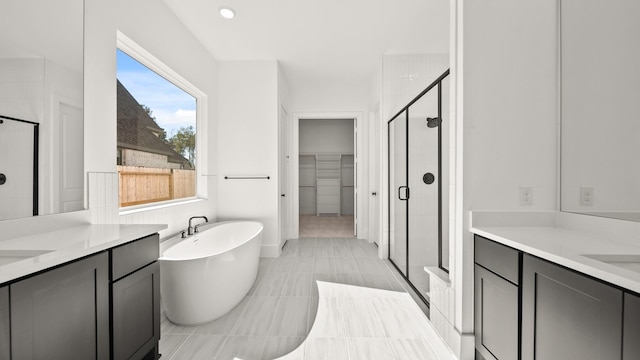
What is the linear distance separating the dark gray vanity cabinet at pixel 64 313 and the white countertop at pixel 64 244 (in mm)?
40

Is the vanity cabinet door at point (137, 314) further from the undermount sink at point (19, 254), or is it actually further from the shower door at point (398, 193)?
the shower door at point (398, 193)

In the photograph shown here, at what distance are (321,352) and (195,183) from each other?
2.40 m

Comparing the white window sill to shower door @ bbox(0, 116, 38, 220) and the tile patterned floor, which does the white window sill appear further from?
the tile patterned floor

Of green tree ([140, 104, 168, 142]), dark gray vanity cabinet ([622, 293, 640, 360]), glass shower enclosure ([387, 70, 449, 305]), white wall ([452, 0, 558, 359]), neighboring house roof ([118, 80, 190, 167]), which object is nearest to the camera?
dark gray vanity cabinet ([622, 293, 640, 360])

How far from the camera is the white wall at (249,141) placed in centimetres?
334

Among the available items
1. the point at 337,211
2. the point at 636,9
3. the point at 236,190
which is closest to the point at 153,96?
the point at 236,190

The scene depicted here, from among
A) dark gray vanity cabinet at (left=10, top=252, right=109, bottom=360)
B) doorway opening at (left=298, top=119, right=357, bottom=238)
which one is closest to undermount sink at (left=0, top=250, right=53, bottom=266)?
dark gray vanity cabinet at (left=10, top=252, right=109, bottom=360)

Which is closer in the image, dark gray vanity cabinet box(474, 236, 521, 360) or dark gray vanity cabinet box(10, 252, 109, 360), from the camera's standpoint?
dark gray vanity cabinet box(10, 252, 109, 360)

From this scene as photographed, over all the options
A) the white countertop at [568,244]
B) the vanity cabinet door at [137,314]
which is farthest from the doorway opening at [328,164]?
the white countertop at [568,244]

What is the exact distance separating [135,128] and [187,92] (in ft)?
3.10

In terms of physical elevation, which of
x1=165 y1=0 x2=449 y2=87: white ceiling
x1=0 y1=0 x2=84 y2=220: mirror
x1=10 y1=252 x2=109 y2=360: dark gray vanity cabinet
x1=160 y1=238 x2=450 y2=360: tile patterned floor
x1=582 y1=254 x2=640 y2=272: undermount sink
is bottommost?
x1=160 y1=238 x2=450 y2=360: tile patterned floor

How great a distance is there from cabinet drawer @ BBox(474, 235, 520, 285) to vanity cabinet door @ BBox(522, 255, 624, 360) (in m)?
0.05

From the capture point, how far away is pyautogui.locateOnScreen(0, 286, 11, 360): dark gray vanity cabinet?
723 millimetres

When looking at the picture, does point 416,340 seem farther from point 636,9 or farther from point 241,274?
point 636,9
